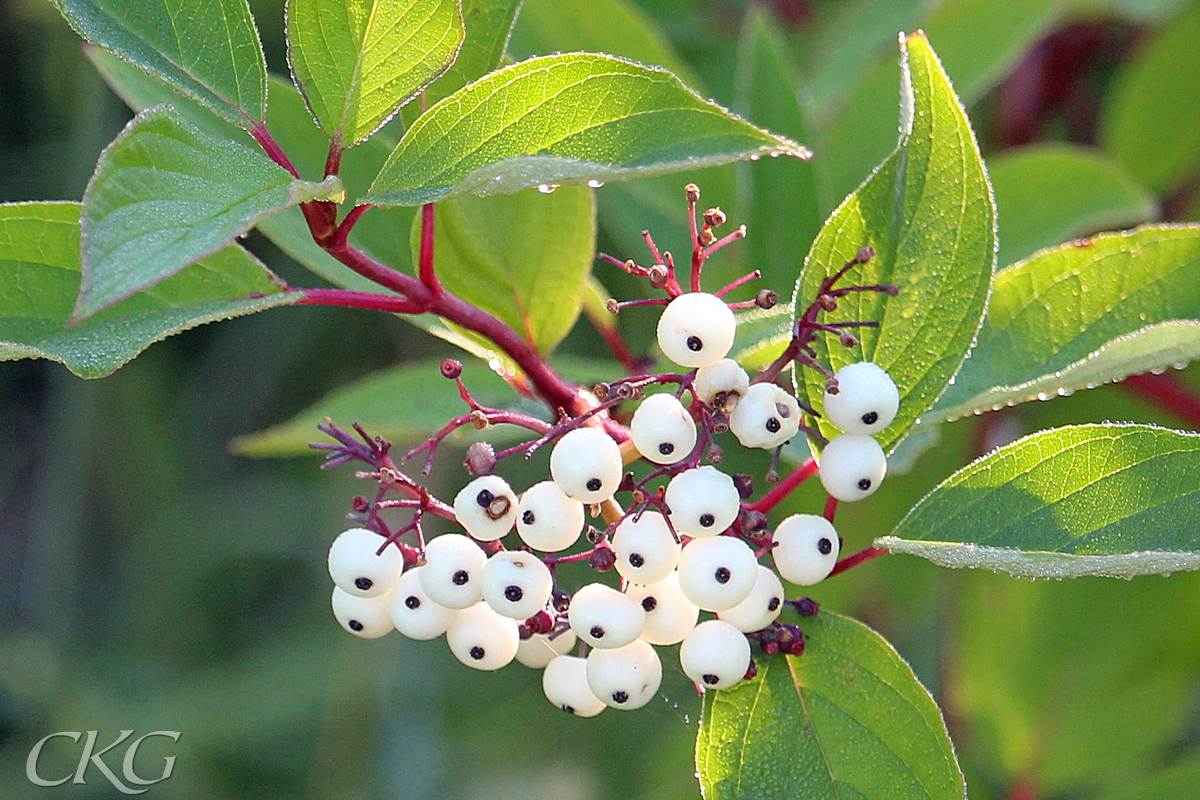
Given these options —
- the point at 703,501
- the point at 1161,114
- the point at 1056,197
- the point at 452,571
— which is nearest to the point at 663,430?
the point at 703,501

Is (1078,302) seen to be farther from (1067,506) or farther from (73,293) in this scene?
(73,293)

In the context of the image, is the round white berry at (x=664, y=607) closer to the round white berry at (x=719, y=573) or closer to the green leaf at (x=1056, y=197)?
the round white berry at (x=719, y=573)

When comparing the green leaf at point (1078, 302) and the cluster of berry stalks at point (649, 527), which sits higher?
the green leaf at point (1078, 302)

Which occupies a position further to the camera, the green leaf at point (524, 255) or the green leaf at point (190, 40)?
the green leaf at point (524, 255)

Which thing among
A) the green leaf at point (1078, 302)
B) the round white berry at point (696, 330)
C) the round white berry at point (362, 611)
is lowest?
the round white berry at point (362, 611)

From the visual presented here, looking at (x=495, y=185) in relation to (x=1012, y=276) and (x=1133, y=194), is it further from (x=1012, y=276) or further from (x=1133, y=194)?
(x=1133, y=194)

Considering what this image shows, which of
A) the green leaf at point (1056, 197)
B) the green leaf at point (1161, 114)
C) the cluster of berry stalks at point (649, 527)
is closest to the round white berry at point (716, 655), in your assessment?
the cluster of berry stalks at point (649, 527)

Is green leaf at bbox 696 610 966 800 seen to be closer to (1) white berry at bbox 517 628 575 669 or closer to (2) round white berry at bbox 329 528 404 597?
(1) white berry at bbox 517 628 575 669
